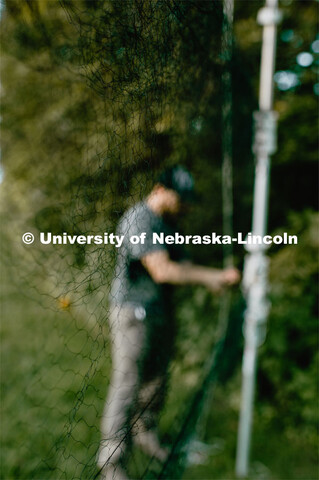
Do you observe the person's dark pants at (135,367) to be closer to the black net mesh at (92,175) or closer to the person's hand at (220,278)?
the black net mesh at (92,175)

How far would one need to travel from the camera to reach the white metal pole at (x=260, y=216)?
2402 mm

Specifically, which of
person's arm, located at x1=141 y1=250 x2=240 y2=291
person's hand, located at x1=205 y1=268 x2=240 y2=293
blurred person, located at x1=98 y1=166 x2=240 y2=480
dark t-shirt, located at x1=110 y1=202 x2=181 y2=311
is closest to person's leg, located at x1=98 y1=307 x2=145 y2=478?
blurred person, located at x1=98 y1=166 x2=240 y2=480

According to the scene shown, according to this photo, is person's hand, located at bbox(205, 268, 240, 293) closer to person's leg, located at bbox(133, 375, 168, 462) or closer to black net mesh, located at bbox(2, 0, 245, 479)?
black net mesh, located at bbox(2, 0, 245, 479)

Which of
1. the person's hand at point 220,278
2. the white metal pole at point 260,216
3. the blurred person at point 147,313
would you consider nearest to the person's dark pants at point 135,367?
the blurred person at point 147,313

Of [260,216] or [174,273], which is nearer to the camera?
[174,273]

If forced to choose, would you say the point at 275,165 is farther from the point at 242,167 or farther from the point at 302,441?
the point at 302,441

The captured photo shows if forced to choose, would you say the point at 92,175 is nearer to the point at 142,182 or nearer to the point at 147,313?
the point at 142,182

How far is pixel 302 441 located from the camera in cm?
293

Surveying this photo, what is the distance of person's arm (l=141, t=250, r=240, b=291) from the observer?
201 centimetres

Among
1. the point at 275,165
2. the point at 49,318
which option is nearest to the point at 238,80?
the point at 275,165

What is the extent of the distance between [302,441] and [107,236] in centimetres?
251

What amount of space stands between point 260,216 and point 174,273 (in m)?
0.76

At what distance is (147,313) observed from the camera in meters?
2.10

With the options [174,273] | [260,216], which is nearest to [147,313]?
[174,273]
